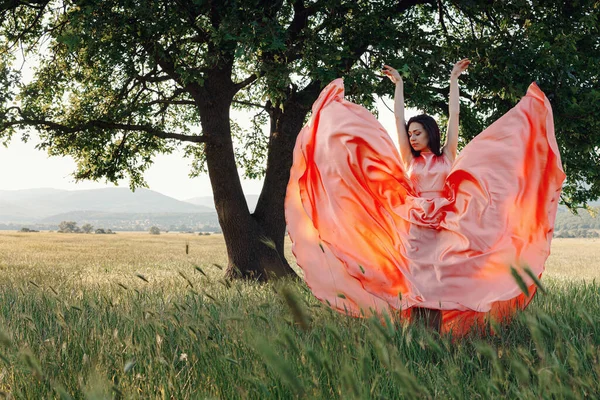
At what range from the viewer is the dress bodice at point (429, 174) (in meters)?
5.51

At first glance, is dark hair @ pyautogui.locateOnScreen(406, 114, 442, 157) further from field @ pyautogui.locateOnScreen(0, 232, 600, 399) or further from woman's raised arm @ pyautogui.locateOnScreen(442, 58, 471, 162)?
field @ pyautogui.locateOnScreen(0, 232, 600, 399)

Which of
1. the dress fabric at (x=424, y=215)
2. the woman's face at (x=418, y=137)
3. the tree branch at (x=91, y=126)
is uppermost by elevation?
the tree branch at (x=91, y=126)

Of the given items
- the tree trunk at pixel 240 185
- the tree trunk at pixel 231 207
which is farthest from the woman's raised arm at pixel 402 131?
the tree trunk at pixel 231 207

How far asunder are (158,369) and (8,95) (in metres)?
9.21

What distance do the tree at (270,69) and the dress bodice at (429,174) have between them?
7.81 ft

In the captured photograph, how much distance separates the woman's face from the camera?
5.79 m

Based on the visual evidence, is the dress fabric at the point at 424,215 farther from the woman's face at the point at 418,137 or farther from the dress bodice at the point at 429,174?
the woman's face at the point at 418,137

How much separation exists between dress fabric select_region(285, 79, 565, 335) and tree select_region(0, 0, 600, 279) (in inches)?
93.9

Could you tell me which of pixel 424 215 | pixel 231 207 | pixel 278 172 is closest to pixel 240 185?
pixel 231 207

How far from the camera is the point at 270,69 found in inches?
313

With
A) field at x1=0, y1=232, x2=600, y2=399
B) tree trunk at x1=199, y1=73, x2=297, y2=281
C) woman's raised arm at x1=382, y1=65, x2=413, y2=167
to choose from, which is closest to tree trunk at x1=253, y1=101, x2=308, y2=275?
tree trunk at x1=199, y1=73, x2=297, y2=281

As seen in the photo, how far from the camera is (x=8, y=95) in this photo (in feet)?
34.3

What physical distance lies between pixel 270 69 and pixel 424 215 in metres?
3.91

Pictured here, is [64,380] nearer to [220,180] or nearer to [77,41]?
[77,41]
